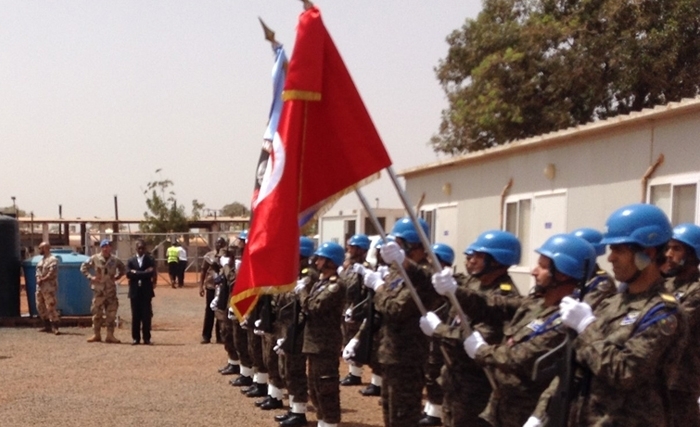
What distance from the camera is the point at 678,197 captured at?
8.77m

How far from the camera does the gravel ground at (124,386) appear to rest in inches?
373

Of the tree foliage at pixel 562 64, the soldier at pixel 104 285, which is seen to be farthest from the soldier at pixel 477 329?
the tree foliage at pixel 562 64

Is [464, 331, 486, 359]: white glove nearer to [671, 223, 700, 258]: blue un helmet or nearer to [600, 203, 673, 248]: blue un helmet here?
[600, 203, 673, 248]: blue un helmet

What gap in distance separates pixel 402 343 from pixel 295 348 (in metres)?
2.02

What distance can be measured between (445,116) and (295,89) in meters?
21.1

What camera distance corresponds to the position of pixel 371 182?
5340 mm

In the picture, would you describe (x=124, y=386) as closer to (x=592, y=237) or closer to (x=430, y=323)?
(x=592, y=237)

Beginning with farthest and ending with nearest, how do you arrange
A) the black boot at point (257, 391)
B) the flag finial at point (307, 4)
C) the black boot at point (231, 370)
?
1. the black boot at point (231, 370)
2. the black boot at point (257, 391)
3. the flag finial at point (307, 4)

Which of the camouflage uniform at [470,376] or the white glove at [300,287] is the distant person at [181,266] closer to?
the white glove at [300,287]

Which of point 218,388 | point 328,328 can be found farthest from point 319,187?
point 218,388

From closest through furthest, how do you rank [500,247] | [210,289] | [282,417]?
[500,247]
[282,417]
[210,289]

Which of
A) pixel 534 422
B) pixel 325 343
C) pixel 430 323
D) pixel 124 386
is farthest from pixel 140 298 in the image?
pixel 534 422

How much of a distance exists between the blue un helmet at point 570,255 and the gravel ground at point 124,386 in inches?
193

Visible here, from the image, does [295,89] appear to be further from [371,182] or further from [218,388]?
[218,388]
